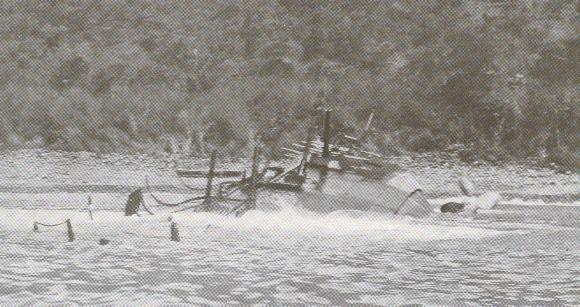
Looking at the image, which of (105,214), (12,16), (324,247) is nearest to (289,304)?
(324,247)

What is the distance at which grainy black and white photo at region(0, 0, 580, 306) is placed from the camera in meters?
11.3

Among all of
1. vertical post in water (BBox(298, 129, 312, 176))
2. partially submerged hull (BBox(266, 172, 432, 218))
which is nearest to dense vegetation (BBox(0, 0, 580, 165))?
vertical post in water (BBox(298, 129, 312, 176))

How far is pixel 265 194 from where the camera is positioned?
23422mm

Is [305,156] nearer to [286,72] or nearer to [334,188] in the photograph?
[334,188]

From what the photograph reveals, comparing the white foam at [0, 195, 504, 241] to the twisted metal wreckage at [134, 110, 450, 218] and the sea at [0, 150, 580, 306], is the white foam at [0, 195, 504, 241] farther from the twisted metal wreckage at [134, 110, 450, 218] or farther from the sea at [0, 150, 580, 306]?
the twisted metal wreckage at [134, 110, 450, 218]

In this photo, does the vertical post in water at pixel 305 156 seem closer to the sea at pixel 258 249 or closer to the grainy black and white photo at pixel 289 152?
the grainy black and white photo at pixel 289 152

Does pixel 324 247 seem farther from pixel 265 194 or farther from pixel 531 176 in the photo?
pixel 531 176

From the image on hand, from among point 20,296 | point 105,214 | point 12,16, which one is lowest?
point 105,214

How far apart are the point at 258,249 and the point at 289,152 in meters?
11.7

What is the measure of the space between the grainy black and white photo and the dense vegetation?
0.13 meters

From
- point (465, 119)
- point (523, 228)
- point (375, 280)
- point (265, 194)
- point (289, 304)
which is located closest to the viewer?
point (289, 304)

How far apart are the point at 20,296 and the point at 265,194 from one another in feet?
47.0

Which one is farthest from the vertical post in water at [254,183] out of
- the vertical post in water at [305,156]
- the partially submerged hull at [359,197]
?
the vertical post in water at [305,156]

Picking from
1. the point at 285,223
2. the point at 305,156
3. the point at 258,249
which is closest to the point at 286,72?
the point at 305,156
